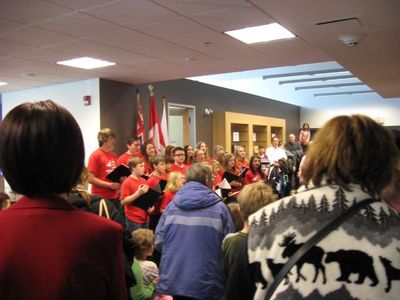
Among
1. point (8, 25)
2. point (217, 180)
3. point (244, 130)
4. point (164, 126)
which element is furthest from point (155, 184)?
point (244, 130)

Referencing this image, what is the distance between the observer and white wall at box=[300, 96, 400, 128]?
1273cm

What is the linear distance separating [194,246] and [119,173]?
186cm

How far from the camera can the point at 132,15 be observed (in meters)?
3.25

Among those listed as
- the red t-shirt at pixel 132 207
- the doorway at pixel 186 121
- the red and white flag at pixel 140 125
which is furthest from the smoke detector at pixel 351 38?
the doorway at pixel 186 121

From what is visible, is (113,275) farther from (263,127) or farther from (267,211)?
(263,127)

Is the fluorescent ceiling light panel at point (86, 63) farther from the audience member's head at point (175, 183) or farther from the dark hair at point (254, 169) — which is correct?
the dark hair at point (254, 169)

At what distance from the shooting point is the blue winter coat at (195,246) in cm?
260

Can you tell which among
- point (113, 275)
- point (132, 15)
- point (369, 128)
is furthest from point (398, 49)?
point (113, 275)

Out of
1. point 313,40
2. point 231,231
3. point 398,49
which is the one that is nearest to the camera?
point 231,231

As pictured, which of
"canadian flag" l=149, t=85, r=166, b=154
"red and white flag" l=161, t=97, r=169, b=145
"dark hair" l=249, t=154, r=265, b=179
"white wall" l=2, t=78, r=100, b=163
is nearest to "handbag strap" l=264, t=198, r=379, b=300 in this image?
"dark hair" l=249, t=154, r=265, b=179

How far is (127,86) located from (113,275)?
5765 mm

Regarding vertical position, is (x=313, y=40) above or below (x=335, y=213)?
above

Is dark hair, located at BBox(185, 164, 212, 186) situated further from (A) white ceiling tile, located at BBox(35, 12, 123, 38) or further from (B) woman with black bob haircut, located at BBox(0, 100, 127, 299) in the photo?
(B) woman with black bob haircut, located at BBox(0, 100, 127, 299)

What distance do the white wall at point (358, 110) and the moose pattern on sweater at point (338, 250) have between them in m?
11.8
